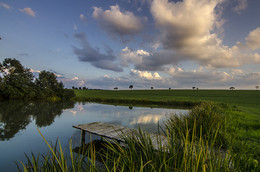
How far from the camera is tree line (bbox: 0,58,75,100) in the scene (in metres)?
27.5

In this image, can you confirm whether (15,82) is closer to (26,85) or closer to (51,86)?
(26,85)

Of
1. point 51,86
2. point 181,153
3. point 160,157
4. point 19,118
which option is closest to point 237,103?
point 181,153

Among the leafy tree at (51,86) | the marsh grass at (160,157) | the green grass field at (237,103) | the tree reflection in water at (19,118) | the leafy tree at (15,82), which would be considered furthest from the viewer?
the leafy tree at (51,86)

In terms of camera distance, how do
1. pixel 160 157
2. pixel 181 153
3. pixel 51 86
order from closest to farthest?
1. pixel 160 157
2. pixel 181 153
3. pixel 51 86

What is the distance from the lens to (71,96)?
1410 inches

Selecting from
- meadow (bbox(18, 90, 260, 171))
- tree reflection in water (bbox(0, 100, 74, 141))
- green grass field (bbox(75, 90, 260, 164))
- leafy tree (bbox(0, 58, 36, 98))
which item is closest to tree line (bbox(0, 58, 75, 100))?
leafy tree (bbox(0, 58, 36, 98))

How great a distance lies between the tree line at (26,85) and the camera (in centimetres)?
2750

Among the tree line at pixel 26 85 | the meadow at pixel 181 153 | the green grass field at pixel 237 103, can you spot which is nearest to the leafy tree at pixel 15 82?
the tree line at pixel 26 85

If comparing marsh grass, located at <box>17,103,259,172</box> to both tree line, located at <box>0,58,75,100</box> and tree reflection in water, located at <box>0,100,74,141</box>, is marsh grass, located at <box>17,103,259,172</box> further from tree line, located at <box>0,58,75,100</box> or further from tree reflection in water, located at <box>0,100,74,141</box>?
tree line, located at <box>0,58,75,100</box>

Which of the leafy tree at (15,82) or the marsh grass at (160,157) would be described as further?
the leafy tree at (15,82)

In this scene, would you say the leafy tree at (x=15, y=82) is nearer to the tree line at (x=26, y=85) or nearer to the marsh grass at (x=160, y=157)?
the tree line at (x=26, y=85)

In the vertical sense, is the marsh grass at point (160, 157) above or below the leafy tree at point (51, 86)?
below

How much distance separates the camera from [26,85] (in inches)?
1204

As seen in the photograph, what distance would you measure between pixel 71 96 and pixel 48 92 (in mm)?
5540
